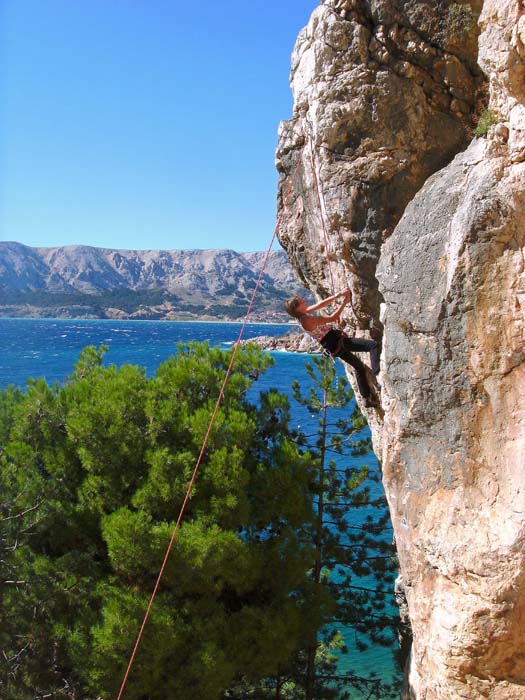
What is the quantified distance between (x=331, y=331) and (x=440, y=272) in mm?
2059

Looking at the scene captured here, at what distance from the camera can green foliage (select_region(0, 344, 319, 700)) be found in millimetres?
8047

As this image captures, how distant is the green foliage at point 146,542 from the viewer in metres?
8.05

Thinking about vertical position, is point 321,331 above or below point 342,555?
above

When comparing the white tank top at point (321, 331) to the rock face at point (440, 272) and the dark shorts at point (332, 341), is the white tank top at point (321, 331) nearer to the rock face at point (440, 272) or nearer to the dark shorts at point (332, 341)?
the dark shorts at point (332, 341)

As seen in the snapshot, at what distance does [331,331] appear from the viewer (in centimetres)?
780

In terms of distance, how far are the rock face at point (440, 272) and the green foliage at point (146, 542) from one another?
2.44 m

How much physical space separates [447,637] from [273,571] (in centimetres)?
346

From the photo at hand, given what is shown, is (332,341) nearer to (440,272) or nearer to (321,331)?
(321,331)

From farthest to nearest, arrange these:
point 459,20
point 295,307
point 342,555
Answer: point 342,555
point 295,307
point 459,20

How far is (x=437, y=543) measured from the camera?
6.26m

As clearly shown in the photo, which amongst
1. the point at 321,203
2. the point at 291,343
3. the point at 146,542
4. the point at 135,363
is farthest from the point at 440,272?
the point at 291,343

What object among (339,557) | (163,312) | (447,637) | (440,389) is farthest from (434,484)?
(163,312)

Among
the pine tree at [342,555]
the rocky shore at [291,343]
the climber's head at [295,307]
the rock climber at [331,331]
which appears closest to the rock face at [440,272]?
the rock climber at [331,331]

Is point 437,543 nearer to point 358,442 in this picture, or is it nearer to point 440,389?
point 440,389
